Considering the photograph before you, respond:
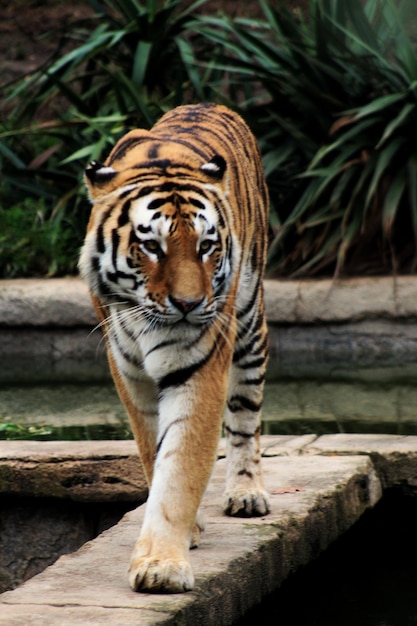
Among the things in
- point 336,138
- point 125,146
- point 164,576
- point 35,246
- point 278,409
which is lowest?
point 164,576

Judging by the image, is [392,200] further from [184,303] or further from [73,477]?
[184,303]

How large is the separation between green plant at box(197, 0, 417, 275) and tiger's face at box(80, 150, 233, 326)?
16.9 ft

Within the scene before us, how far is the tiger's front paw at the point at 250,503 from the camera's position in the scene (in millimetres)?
3625

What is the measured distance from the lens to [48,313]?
8.38m

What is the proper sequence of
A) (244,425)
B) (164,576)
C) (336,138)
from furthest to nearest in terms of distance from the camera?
(336,138) → (244,425) → (164,576)

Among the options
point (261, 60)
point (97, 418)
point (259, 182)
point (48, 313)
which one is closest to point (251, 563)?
point (259, 182)

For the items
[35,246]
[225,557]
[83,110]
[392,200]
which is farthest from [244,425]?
[83,110]

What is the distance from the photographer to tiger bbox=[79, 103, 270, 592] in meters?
2.89

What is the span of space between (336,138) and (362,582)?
5742 millimetres

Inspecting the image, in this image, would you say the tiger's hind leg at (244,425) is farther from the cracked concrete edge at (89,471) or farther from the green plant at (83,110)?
the green plant at (83,110)

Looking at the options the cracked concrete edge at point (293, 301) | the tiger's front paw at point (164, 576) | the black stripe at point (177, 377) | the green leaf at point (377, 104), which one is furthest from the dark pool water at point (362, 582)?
the green leaf at point (377, 104)

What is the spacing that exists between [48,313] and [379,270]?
2450mm

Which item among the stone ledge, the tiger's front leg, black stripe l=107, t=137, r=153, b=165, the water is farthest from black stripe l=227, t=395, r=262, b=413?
the water

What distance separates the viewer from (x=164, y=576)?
A: 9.21 ft
